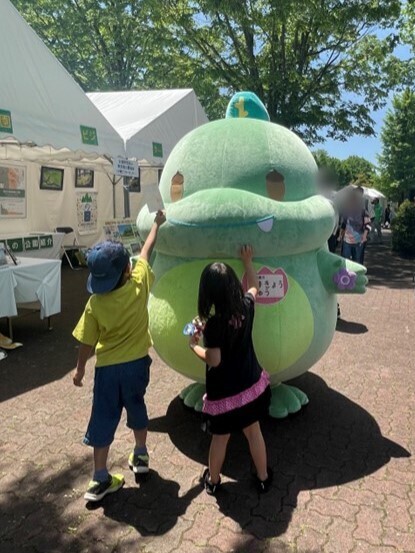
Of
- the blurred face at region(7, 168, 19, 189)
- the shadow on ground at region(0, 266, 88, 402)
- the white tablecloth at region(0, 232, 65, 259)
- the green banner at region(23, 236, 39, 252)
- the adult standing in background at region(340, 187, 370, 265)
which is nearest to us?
the shadow on ground at region(0, 266, 88, 402)

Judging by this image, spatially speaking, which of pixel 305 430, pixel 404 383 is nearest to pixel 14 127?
pixel 305 430

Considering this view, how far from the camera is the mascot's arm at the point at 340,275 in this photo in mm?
3434

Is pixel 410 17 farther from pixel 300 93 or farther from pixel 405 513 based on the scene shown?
pixel 405 513

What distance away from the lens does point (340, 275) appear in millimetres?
3447

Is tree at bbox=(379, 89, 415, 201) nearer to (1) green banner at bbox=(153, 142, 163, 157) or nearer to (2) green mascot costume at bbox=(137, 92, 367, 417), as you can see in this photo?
(1) green banner at bbox=(153, 142, 163, 157)

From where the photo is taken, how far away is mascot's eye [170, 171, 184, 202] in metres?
3.46

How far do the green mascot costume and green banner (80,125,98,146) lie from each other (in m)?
4.45

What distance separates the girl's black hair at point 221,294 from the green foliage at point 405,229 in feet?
43.5

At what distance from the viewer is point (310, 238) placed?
321 centimetres

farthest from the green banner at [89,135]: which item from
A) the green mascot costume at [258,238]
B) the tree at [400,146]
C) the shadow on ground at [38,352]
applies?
the tree at [400,146]

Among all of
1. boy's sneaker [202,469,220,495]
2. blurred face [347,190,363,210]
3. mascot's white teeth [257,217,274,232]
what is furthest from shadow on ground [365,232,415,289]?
boy's sneaker [202,469,220,495]

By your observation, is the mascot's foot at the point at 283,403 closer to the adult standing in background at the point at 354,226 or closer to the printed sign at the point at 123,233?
the adult standing in background at the point at 354,226

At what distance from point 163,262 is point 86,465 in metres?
1.53

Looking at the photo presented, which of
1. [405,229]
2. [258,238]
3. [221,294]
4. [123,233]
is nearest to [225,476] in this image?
[221,294]
